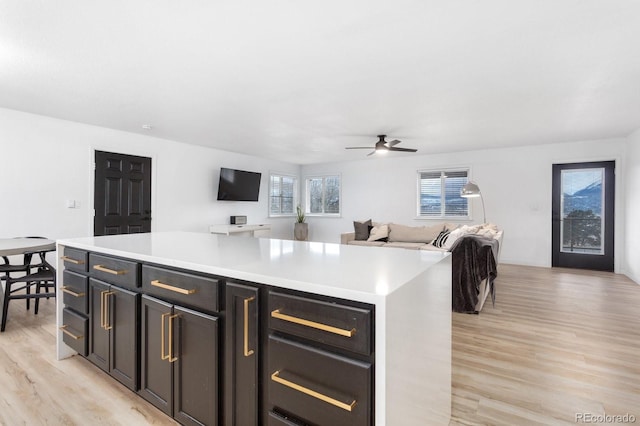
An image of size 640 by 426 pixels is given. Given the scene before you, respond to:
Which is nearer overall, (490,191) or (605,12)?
(605,12)

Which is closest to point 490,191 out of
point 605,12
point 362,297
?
point 605,12

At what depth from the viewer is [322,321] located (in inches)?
42.5

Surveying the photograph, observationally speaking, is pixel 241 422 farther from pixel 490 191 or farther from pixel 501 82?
pixel 490 191

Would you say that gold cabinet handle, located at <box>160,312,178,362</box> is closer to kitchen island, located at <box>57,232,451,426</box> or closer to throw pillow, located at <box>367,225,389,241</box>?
kitchen island, located at <box>57,232,451,426</box>

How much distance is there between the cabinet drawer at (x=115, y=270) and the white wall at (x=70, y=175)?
3.25m

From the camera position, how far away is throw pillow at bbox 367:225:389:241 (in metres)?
6.30

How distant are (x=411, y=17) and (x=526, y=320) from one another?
2975mm

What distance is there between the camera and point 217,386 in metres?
1.41

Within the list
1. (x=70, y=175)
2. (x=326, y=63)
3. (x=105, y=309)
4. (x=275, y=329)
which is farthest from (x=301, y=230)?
(x=275, y=329)

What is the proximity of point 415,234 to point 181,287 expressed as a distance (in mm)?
5240

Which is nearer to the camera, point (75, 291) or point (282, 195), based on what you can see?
point (75, 291)

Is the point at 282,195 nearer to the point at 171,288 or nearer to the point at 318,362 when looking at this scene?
the point at 171,288

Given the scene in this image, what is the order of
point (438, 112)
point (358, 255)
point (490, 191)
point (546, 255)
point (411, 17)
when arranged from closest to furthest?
1. point (358, 255)
2. point (411, 17)
3. point (438, 112)
4. point (546, 255)
5. point (490, 191)
